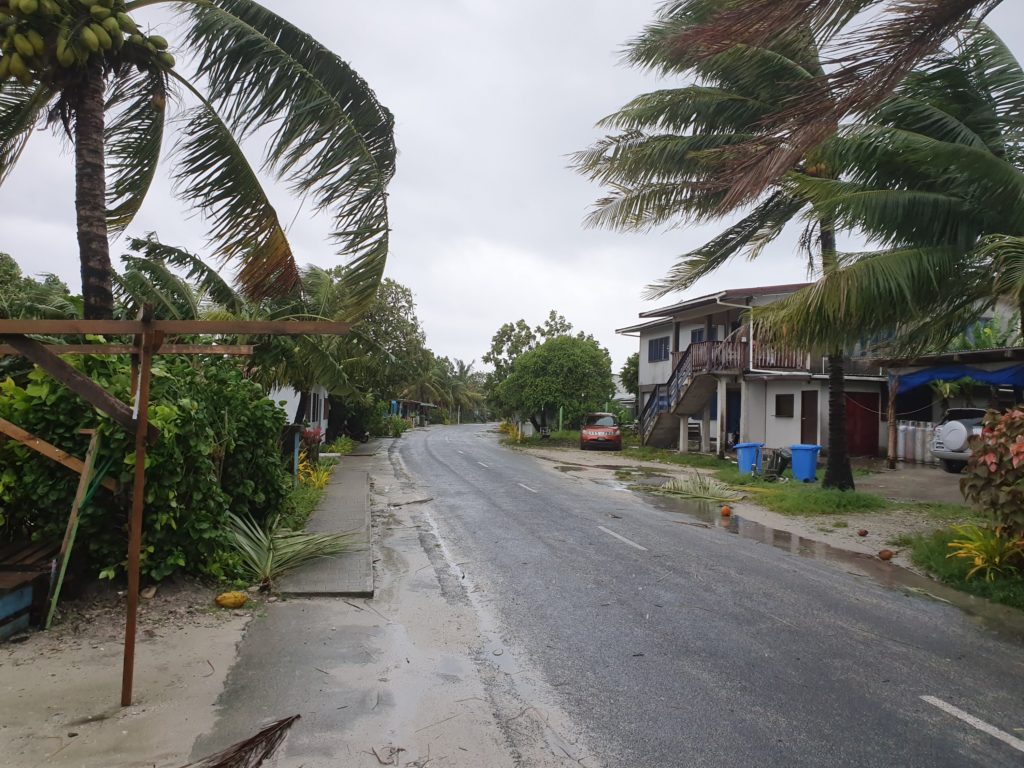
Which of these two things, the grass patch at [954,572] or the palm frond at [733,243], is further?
the palm frond at [733,243]

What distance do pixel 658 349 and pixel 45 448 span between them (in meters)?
29.2

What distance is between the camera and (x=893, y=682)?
4.81 meters

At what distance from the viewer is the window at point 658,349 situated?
31.8 metres

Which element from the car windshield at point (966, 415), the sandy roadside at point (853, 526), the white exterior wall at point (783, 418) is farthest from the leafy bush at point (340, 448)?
the car windshield at point (966, 415)

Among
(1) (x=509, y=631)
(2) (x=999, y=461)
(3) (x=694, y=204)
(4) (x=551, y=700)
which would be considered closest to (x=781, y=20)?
(4) (x=551, y=700)

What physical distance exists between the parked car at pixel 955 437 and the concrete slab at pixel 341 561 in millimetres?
13568

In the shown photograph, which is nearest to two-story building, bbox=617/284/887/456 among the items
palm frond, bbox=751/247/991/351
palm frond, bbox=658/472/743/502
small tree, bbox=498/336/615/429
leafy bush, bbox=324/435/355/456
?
palm frond, bbox=658/472/743/502

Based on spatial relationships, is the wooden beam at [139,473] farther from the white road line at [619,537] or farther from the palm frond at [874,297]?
the palm frond at [874,297]

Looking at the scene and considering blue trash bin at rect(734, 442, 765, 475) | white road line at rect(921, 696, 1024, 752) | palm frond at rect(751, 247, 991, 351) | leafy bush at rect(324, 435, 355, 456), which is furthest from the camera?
leafy bush at rect(324, 435, 355, 456)

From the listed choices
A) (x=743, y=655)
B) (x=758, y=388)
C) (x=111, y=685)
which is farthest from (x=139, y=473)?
(x=758, y=388)

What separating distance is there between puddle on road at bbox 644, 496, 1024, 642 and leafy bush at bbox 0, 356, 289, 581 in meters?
7.28

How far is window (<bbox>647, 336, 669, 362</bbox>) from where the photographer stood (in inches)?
1253

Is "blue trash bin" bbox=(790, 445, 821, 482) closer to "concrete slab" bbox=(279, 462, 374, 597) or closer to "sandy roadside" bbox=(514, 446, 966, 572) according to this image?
"sandy roadside" bbox=(514, 446, 966, 572)

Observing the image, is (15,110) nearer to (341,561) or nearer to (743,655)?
(341,561)
